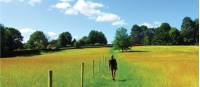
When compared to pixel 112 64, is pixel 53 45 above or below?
above

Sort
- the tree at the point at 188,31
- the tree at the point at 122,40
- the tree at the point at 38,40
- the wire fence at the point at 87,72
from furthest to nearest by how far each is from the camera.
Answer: the tree at the point at 38,40 → the tree at the point at 188,31 → the tree at the point at 122,40 → the wire fence at the point at 87,72

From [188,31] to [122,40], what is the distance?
161 feet

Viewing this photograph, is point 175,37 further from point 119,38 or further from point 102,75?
point 102,75

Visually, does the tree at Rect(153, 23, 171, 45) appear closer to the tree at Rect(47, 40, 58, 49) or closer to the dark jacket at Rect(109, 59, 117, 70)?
the tree at Rect(47, 40, 58, 49)

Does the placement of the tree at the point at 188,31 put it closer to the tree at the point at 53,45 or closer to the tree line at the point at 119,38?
the tree line at the point at 119,38

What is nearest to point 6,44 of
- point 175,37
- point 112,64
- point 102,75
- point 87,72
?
point 175,37

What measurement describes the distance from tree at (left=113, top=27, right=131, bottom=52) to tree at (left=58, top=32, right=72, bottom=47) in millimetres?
67828

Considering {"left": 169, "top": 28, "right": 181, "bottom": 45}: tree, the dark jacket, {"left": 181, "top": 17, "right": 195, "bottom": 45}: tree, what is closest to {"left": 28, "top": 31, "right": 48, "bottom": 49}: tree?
{"left": 169, "top": 28, "right": 181, "bottom": 45}: tree

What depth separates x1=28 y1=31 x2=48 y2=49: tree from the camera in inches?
6839

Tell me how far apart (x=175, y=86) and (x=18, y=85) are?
7358mm

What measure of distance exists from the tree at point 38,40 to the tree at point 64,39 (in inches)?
293

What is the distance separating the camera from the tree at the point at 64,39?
7456 inches

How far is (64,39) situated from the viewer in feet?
626

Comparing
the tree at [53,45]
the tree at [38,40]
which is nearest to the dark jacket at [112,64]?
the tree at [53,45]
